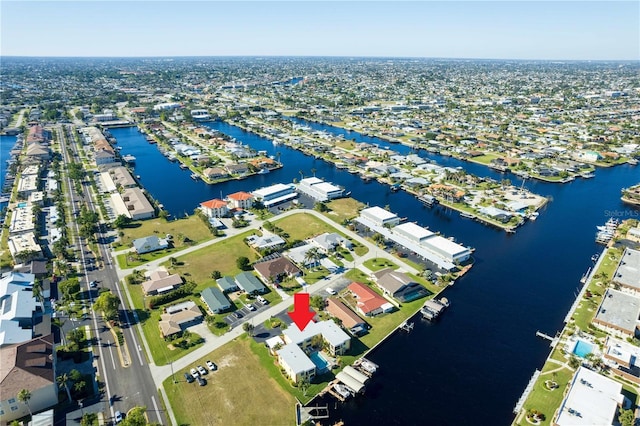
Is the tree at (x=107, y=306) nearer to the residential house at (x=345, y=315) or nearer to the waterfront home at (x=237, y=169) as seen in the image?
the residential house at (x=345, y=315)

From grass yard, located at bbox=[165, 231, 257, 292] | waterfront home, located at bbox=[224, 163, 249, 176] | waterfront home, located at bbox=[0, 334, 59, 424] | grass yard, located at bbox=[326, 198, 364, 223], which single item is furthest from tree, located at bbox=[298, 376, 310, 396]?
waterfront home, located at bbox=[224, 163, 249, 176]

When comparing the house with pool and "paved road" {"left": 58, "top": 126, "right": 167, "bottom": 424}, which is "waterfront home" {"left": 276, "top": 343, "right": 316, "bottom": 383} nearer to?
the house with pool

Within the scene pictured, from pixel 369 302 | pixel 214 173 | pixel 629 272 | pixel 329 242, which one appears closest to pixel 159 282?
pixel 329 242

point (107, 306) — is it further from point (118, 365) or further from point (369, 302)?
point (369, 302)

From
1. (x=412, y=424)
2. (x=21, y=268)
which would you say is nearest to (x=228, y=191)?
(x=21, y=268)

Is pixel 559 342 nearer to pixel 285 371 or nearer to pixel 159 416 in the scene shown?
pixel 285 371

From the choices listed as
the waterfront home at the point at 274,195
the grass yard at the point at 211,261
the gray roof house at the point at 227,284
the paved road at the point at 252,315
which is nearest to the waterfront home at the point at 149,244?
the paved road at the point at 252,315
